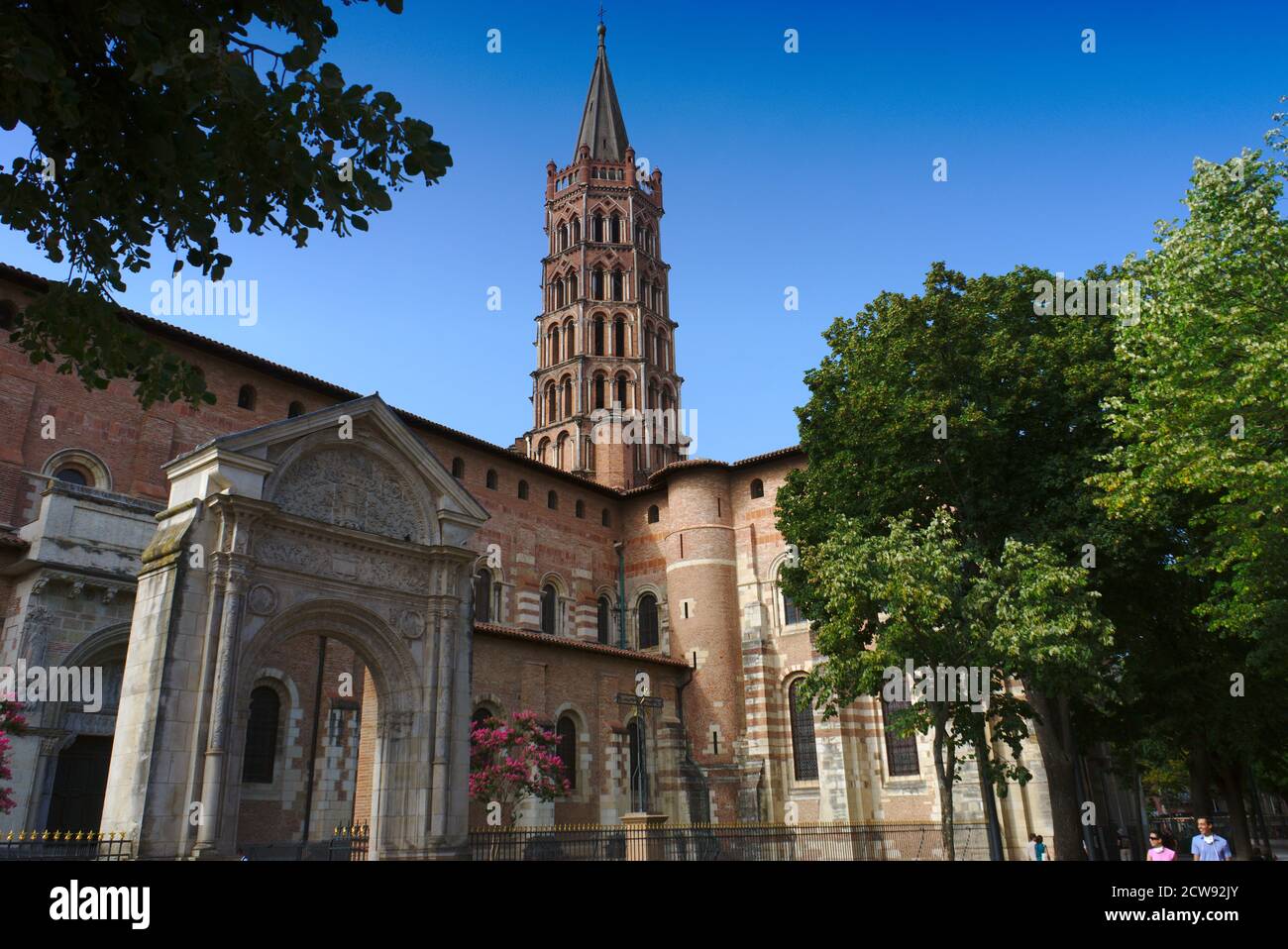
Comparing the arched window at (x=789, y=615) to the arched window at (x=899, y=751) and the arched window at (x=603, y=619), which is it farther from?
the arched window at (x=603, y=619)

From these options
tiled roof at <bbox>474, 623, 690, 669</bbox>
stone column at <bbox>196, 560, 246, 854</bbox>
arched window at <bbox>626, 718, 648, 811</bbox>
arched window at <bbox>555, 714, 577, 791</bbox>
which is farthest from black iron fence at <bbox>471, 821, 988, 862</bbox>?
tiled roof at <bbox>474, 623, 690, 669</bbox>

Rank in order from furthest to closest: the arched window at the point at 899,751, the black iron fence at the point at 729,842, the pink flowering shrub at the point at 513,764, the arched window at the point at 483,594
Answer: the arched window at the point at 483,594, the arched window at the point at 899,751, the pink flowering shrub at the point at 513,764, the black iron fence at the point at 729,842

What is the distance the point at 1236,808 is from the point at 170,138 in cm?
3639

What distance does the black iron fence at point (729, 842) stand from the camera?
18.0m

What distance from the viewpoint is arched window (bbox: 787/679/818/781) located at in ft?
113

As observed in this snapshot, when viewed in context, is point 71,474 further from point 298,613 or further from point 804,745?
point 804,745

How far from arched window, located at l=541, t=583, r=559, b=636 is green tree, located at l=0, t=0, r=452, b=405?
1157 inches

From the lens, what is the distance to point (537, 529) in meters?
37.1

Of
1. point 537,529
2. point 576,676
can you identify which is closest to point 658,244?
point 537,529

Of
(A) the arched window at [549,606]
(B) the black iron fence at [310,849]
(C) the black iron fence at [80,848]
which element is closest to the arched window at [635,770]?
(A) the arched window at [549,606]

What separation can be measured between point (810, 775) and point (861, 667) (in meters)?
14.4

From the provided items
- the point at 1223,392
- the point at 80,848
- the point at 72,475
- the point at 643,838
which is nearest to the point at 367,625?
the point at 80,848

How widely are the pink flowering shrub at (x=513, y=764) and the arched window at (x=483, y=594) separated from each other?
8620mm
